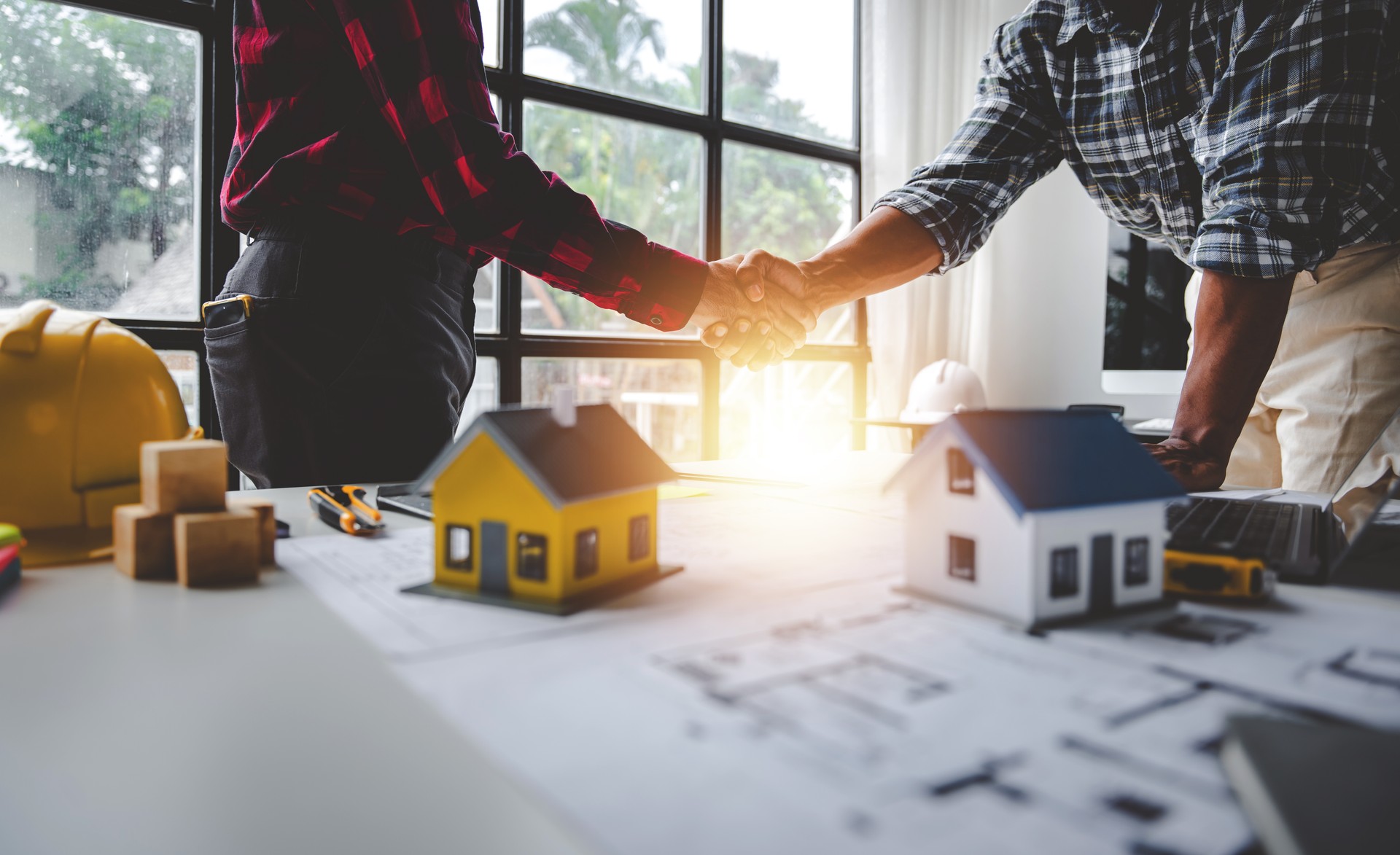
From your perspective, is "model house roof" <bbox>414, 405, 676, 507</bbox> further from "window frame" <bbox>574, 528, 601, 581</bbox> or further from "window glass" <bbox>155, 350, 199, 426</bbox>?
"window glass" <bbox>155, 350, 199, 426</bbox>

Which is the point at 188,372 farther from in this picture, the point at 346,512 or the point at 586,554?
the point at 586,554

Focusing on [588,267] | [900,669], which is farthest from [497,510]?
[588,267]

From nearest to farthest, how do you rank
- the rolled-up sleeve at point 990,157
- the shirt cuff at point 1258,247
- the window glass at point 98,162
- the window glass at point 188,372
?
1. the shirt cuff at point 1258,247
2. the rolled-up sleeve at point 990,157
3. the window glass at point 98,162
4. the window glass at point 188,372

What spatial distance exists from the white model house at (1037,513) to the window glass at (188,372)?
1.86 m

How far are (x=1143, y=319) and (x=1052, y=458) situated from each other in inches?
63.0

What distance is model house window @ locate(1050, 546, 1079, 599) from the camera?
37cm

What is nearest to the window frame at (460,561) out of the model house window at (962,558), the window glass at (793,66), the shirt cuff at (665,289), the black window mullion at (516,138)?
the model house window at (962,558)

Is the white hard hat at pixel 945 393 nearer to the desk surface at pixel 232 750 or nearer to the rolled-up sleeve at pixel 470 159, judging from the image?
the rolled-up sleeve at pixel 470 159

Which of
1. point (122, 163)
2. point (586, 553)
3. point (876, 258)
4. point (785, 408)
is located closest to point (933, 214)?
point (876, 258)

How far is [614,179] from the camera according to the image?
247cm

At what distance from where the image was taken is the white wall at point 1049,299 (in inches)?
96.4

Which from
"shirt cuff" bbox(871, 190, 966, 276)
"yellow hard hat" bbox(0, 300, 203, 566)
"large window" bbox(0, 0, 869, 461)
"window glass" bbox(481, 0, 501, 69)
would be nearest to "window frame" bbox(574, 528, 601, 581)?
"yellow hard hat" bbox(0, 300, 203, 566)

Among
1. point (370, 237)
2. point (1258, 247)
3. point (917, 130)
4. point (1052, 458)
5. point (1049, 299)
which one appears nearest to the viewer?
point (1052, 458)

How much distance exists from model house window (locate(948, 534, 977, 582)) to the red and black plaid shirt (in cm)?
78
